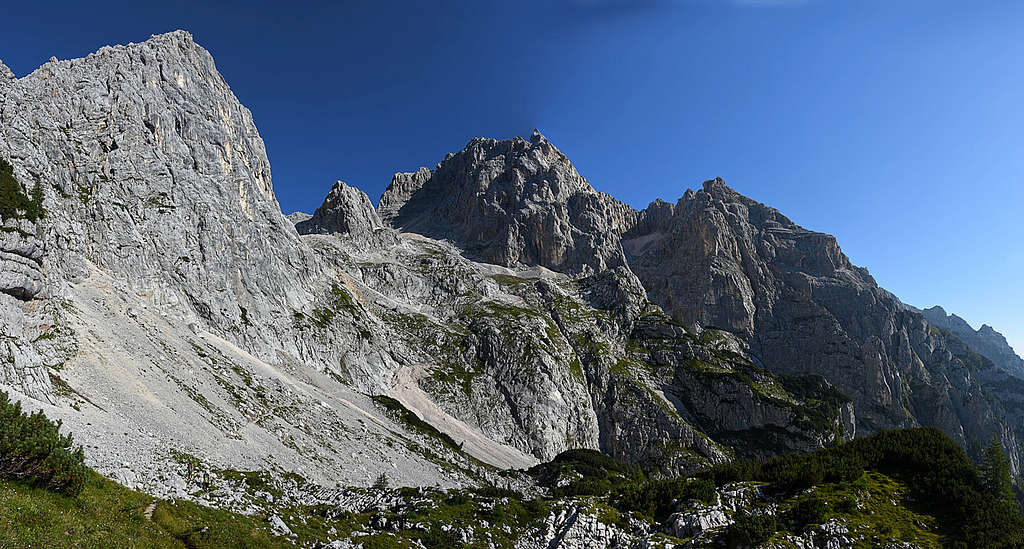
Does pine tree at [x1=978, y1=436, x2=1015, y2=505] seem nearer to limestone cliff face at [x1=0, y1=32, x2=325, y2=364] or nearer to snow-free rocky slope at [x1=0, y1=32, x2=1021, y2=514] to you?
snow-free rocky slope at [x1=0, y1=32, x2=1021, y2=514]

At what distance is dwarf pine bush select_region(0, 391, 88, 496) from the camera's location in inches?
696

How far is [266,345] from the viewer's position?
98000 mm

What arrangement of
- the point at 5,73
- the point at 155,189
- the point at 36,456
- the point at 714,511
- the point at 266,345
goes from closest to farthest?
the point at 36,456 → the point at 714,511 → the point at 5,73 → the point at 266,345 → the point at 155,189

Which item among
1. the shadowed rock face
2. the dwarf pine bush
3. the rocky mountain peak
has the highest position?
the rocky mountain peak

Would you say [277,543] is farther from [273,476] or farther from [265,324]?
[265,324]

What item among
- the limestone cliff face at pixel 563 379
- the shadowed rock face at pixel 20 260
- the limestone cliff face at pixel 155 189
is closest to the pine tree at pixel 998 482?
the shadowed rock face at pixel 20 260

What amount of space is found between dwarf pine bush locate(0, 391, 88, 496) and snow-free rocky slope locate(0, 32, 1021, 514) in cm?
1286

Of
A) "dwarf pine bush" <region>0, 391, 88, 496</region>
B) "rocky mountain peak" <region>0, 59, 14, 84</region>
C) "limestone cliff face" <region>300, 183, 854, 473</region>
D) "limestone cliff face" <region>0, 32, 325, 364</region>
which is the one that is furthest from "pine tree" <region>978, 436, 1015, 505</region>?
"rocky mountain peak" <region>0, 59, 14, 84</region>

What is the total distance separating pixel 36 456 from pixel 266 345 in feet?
284

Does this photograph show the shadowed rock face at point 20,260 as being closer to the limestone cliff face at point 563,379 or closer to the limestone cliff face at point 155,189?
the limestone cliff face at point 155,189

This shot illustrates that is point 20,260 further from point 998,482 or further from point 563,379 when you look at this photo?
point 563,379

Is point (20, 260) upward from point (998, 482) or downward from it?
downward

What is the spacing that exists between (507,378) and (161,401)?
104m

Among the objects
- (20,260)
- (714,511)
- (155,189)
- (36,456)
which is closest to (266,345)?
(155,189)
